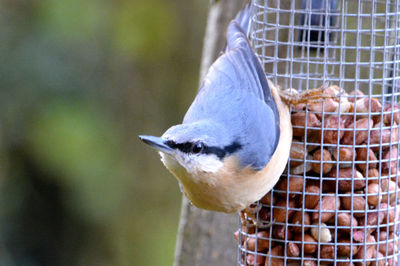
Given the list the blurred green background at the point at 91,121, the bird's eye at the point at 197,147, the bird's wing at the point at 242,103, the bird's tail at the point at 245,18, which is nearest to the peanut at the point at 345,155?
the bird's wing at the point at 242,103

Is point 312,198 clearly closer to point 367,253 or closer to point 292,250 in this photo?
point 292,250

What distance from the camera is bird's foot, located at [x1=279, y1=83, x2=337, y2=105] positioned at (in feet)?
10.2

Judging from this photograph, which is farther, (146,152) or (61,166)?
(146,152)

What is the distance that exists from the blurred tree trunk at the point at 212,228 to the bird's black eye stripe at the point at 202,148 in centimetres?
104

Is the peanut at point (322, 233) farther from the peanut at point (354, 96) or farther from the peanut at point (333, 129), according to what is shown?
the peanut at point (354, 96)

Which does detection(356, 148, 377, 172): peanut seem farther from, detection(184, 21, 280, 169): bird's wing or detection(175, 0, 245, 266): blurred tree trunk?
detection(175, 0, 245, 266): blurred tree trunk

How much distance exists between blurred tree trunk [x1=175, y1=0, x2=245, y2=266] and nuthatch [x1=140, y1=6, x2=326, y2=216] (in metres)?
0.52

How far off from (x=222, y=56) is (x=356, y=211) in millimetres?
960

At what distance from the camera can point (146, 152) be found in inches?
279

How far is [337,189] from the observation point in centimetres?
309

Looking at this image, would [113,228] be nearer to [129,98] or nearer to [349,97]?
[129,98]

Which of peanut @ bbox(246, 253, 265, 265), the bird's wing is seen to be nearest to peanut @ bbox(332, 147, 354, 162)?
the bird's wing

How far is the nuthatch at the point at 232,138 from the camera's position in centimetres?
251

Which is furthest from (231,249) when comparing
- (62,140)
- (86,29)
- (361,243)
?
(86,29)
